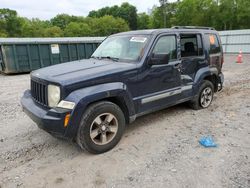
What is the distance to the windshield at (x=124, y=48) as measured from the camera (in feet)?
12.6

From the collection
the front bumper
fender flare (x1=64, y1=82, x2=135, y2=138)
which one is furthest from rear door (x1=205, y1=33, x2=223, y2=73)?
the front bumper

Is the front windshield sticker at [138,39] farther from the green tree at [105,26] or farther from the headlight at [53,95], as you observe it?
the green tree at [105,26]

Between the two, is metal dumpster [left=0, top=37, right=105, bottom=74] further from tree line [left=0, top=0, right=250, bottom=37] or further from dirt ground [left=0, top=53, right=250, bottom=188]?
tree line [left=0, top=0, right=250, bottom=37]

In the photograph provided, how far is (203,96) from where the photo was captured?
207 inches

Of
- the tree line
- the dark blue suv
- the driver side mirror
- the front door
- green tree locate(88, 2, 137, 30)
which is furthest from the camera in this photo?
green tree locate(88, 2, 137, 30)

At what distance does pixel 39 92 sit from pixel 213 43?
167 inches

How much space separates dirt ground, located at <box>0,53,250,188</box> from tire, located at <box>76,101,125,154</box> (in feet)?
0.54

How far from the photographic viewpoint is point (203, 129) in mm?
4184

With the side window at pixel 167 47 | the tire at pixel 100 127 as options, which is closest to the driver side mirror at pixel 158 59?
the side window at pixel 167 47

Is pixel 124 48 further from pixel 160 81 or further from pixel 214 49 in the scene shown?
pixel 214 49

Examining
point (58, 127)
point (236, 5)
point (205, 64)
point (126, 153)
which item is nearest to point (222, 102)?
point (205, 64)

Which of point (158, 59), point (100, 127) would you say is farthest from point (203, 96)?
point (100, 127)

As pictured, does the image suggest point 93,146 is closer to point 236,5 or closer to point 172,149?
point 172,149

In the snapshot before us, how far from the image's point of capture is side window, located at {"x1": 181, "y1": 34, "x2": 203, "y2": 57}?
454 cm
